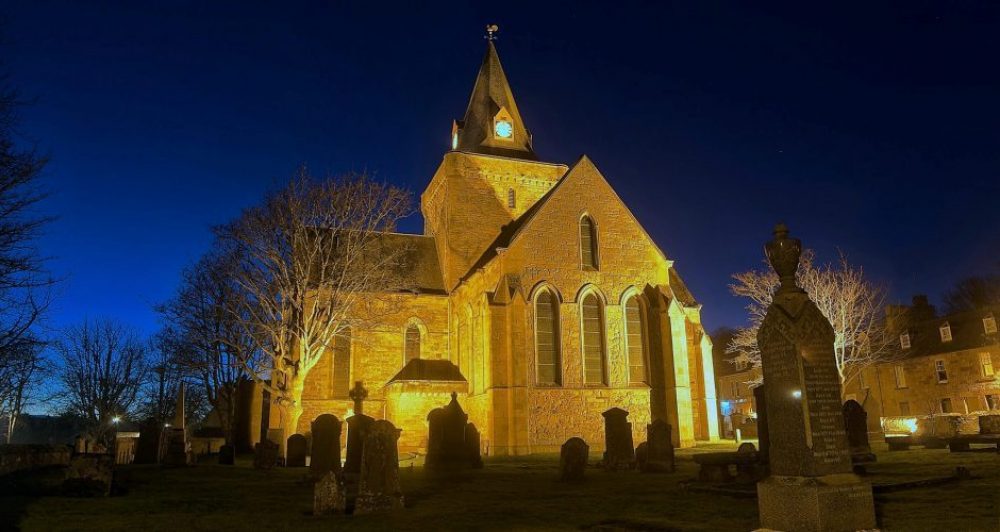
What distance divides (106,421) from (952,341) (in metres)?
55.4

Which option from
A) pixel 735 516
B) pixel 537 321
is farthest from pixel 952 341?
pixel 735 516

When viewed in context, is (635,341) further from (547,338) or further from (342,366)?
(342,366)

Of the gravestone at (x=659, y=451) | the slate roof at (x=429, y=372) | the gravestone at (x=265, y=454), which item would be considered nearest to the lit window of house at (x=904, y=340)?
the slate roof at (x=429, y=372)

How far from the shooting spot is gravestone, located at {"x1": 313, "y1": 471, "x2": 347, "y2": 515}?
10336 millimetres

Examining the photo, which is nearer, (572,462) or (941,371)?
(572,462)

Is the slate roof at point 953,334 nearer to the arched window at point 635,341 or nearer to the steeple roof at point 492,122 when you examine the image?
the arched window at point 635,341

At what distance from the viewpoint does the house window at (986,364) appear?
3706cm

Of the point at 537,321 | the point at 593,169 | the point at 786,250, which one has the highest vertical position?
the point at 593,169

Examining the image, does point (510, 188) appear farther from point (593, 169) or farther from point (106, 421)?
point (106, 421)

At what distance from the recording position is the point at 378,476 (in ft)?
35.3

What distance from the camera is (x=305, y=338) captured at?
23.9m

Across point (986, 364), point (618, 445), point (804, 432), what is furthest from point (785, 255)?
point (986, 364)

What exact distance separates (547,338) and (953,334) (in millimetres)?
29869

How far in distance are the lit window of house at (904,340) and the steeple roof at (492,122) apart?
27.8 meters
